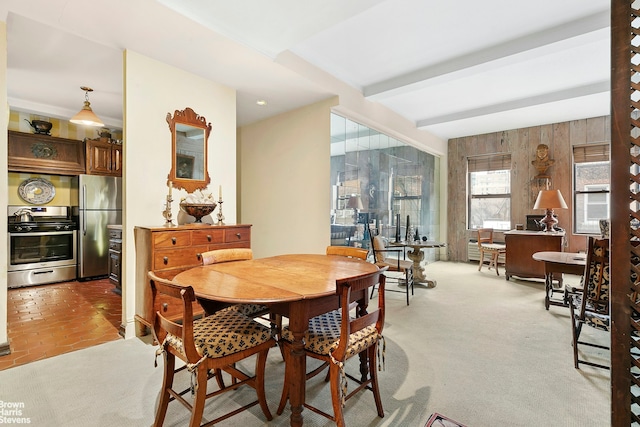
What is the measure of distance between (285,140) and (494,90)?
3.27 m

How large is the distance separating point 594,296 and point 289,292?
2462mm

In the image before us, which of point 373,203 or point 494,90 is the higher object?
point 494,90

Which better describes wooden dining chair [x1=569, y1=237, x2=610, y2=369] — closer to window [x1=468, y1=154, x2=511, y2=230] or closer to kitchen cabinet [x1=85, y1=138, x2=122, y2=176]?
window [x1=468, y1=154, x2=511, y2=230]

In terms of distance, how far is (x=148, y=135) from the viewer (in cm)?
303

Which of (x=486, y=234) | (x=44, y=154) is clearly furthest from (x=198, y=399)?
(x=486, y=234)

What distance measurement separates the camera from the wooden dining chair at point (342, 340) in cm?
150

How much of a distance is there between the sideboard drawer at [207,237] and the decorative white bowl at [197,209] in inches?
8.7

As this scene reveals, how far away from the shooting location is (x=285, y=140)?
4.72 metres

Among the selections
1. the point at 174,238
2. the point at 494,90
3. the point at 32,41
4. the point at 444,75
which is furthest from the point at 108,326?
the point at 494,90

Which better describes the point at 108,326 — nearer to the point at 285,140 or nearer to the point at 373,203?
the point at 285,140

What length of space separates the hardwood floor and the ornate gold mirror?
63.7 inches

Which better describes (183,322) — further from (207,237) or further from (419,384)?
(207,237)

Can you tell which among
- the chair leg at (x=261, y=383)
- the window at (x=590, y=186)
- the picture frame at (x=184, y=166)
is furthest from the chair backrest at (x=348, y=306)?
the window at (x=590, y=186)

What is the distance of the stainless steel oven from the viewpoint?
4480mm
